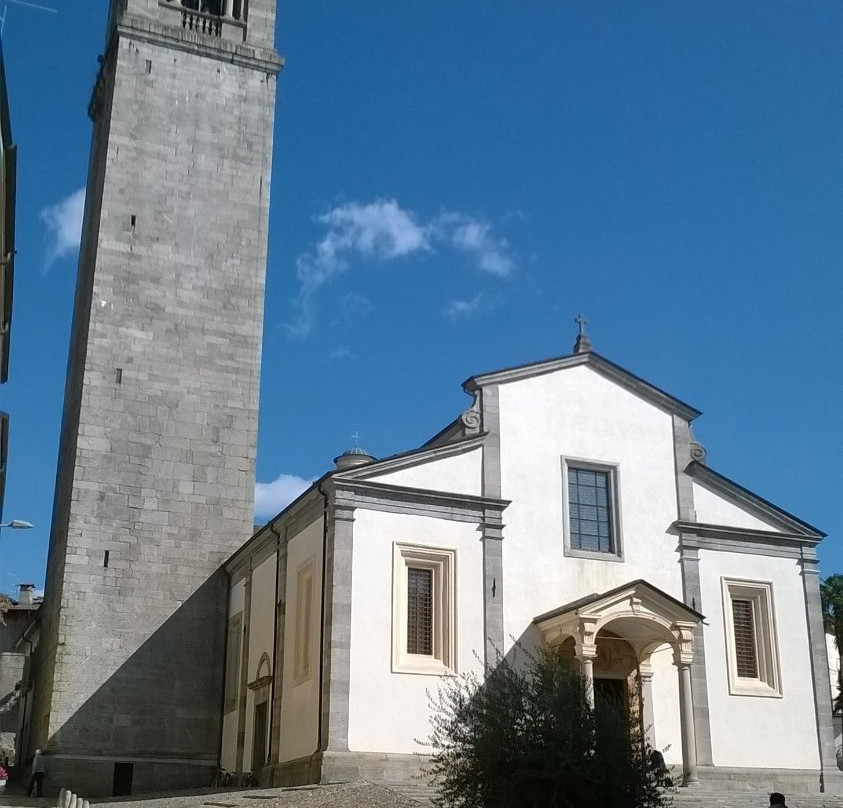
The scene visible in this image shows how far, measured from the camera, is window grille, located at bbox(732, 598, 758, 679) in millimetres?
24906

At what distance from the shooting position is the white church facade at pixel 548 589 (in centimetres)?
2194

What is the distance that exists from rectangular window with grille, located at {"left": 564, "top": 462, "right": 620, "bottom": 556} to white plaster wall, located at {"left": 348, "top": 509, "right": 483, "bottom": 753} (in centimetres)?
259

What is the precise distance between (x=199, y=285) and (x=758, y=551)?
1697cm

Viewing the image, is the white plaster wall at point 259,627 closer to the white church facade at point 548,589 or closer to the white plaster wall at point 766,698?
the white church facade at point 548,589

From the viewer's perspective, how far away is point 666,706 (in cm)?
2377

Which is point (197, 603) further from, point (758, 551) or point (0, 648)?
point (0, 648)

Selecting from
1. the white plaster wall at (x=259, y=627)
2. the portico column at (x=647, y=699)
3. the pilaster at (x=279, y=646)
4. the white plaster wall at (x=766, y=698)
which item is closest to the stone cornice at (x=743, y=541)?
the white plaster wall at (x=766, y=698)

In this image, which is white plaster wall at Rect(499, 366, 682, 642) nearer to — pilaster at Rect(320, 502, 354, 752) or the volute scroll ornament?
the volute scroll ornament

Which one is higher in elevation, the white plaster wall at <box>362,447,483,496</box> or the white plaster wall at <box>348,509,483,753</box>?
the white plaster wall at <box>362,447,483,496</box>

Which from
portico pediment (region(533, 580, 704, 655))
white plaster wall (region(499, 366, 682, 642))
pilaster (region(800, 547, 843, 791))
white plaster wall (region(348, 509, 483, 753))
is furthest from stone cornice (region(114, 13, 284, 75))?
pilaster (region(800, 547, 843, 791))

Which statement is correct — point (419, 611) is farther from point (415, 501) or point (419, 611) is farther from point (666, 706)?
point (666, 706)

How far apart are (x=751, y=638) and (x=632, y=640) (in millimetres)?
3229

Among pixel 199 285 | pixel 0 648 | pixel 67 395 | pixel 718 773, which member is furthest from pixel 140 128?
pixel 0 648

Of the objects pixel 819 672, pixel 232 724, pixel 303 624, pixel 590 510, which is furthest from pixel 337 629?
pixel 819 672
